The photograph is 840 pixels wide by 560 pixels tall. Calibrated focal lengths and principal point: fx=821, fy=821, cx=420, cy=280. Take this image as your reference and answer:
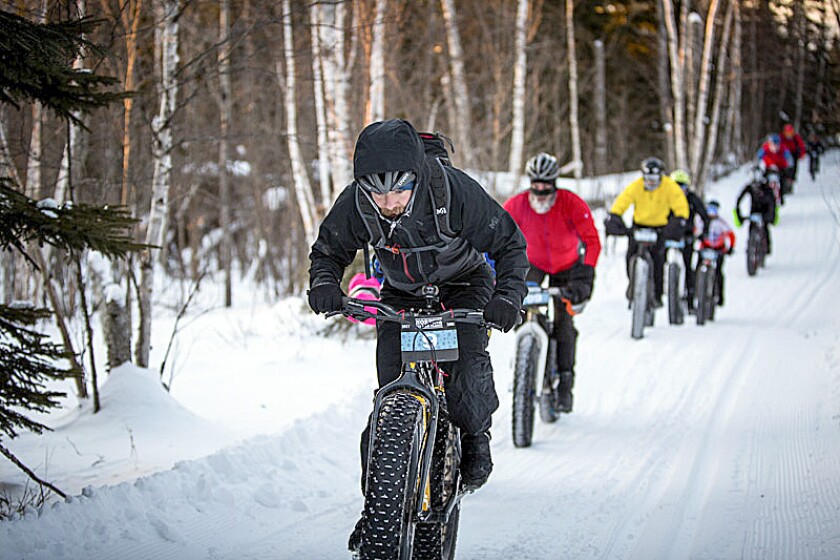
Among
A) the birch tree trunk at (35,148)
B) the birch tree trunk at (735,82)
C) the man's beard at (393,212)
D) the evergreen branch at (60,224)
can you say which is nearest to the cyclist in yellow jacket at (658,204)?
the birch tree trunk at (35,148)

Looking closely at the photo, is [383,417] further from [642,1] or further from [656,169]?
[642,1]

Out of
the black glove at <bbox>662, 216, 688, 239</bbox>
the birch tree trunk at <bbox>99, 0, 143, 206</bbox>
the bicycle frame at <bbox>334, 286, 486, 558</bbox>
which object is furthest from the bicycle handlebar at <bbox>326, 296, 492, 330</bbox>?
the black glove at <bbox>662, 216, 688, 239</bbox>

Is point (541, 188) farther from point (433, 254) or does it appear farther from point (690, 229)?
point (690, 229)

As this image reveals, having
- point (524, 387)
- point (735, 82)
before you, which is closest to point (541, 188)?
point (524, 387)

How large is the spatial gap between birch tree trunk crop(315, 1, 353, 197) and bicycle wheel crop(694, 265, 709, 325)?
5298 millimetres

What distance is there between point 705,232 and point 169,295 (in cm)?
1269

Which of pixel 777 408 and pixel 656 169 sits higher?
pixel 656 169

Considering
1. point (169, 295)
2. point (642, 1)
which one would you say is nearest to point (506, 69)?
point (169, 295)

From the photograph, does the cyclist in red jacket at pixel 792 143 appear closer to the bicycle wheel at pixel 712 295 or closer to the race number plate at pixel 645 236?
the bicycle wheel at pixel 712 295

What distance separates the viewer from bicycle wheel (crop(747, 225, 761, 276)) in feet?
52.5

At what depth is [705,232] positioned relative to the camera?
38.6ft

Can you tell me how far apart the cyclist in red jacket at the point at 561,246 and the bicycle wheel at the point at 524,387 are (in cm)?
55

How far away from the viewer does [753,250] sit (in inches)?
632

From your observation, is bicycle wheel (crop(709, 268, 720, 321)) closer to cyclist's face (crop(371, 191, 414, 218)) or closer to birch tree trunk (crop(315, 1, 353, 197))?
birch tree trunk (crop(315, 1, 353, 197))
